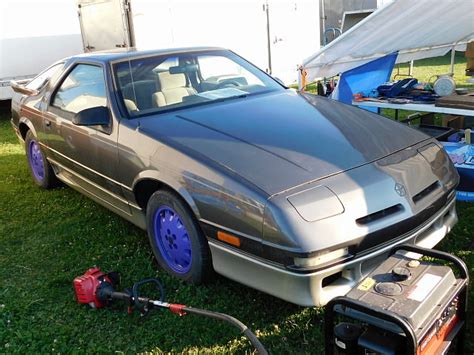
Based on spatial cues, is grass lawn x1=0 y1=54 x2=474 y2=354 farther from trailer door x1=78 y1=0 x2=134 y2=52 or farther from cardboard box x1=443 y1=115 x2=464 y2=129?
trailer door x1=78 y1=0 x2=134 y2=52

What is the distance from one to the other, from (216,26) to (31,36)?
11.6ft

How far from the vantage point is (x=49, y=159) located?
480cm

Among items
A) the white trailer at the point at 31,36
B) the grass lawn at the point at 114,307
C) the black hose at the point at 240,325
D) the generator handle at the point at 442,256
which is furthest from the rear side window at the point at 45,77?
the white trailer at the point at 31,36

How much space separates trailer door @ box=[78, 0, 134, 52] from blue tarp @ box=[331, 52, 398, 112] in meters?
4.09

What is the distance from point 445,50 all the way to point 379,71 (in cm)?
180

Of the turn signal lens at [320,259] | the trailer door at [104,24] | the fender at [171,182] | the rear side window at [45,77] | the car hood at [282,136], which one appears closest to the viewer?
the turn signal lens at [320,259]

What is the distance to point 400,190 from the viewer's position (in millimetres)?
2676

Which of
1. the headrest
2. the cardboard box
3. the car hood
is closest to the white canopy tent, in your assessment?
the cardboard box

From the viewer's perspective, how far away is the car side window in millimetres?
3855

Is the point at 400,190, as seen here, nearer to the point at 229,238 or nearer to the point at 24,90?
the point at 229,238

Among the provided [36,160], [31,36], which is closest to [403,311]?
[36,160]

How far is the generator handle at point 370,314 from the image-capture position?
1.81 metres

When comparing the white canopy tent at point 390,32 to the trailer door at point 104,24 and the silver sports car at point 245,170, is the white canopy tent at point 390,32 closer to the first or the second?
the silver sports car at point 245,170

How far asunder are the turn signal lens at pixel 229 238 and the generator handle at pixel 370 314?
0.68 metres
